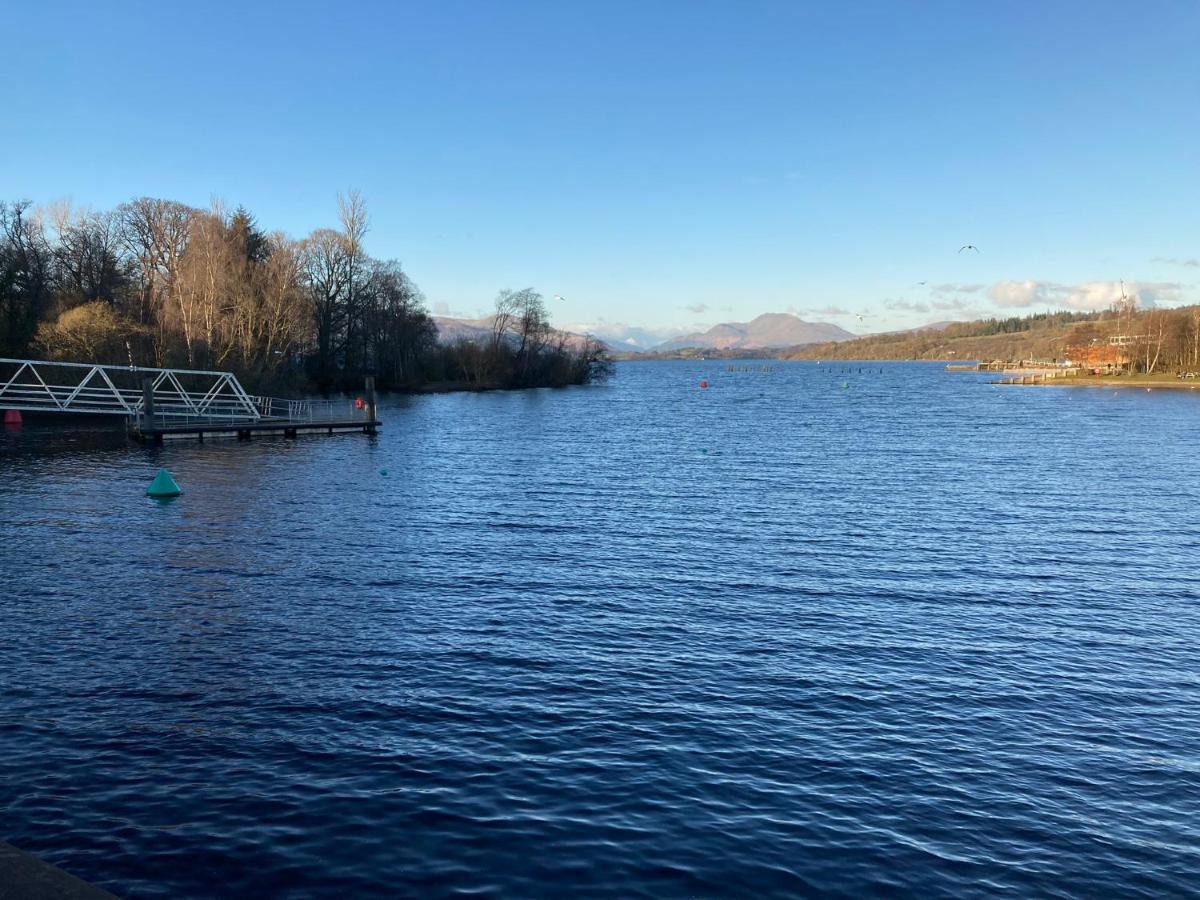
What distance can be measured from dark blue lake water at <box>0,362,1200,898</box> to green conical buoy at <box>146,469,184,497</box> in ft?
2.09

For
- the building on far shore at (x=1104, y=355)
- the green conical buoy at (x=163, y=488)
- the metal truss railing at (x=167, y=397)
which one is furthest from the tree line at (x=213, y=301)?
the building on far shore at (x=1104, y=355)

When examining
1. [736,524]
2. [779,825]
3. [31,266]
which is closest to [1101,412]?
[736,524]

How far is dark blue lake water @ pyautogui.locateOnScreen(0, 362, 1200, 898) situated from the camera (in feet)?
33.6

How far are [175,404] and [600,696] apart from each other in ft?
175

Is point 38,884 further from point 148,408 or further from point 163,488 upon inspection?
point 148,408

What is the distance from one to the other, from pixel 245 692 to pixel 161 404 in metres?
50.3

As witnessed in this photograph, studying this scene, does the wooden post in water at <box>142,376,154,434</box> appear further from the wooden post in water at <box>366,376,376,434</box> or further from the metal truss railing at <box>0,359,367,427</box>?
the wooden post in water at <box>366,376,376,434</box>

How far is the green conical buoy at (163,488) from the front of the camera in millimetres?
34594

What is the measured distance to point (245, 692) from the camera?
1484 cm

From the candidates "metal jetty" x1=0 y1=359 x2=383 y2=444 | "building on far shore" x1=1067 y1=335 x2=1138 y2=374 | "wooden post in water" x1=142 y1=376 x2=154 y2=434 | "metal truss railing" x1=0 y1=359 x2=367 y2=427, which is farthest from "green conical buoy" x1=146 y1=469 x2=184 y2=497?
"building on far shore" x1=1067 y1=335 x2=1138 y2=374

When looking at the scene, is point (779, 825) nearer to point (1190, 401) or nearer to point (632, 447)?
point (632, 447)

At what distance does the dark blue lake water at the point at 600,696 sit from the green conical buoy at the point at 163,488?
64 centimetres

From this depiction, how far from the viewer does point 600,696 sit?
48.9ft

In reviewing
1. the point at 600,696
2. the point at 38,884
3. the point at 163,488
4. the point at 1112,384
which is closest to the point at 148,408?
the point at 163,488
